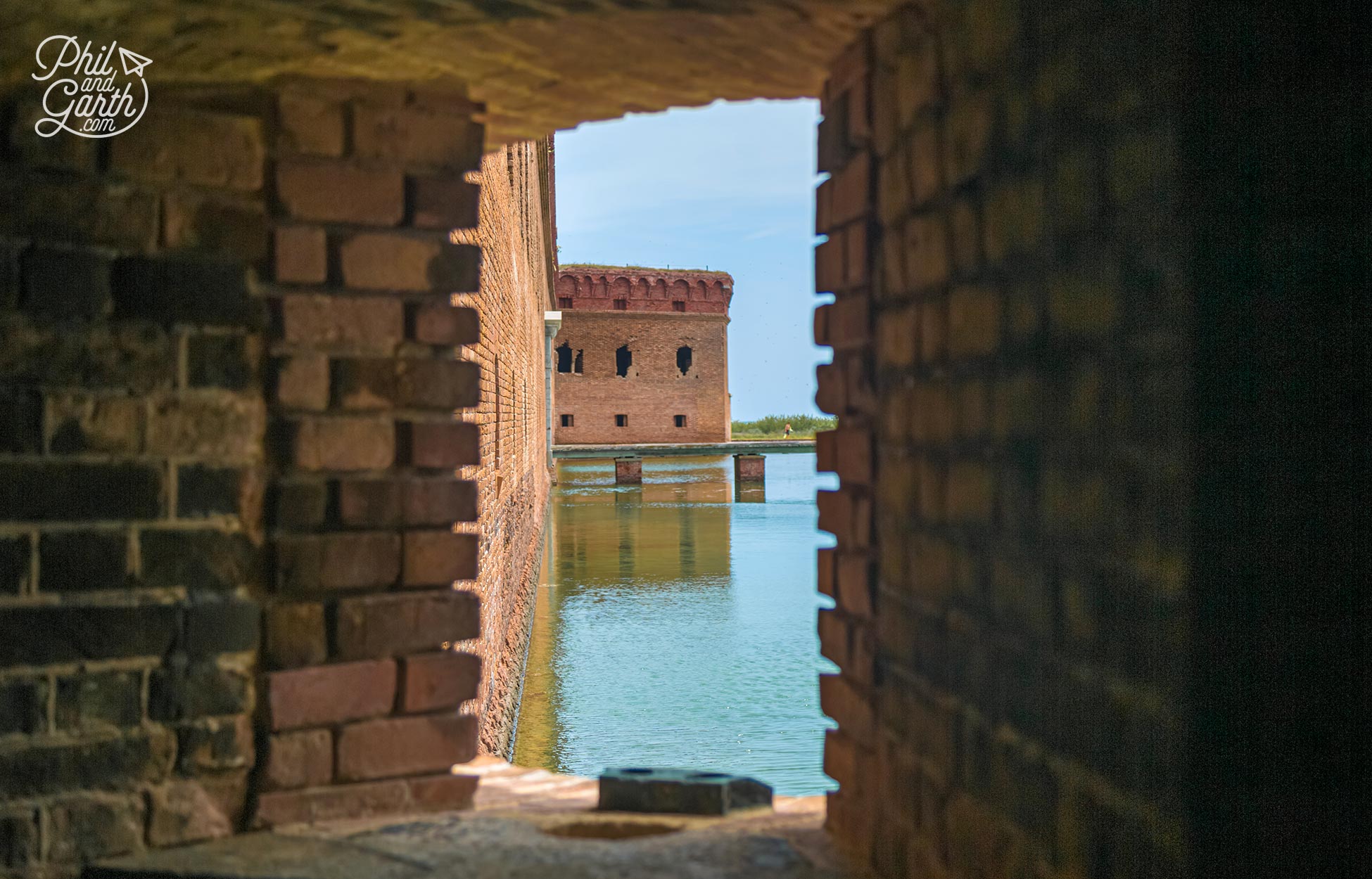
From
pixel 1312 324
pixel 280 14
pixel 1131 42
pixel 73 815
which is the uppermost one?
pixel 280 14

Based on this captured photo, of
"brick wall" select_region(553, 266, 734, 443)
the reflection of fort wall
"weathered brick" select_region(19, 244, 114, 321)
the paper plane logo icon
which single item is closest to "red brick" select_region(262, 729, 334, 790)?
"weathered brick" select_region(19, 244, 114, 321)

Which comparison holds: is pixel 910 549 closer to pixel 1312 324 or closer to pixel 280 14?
pixel 1312 324

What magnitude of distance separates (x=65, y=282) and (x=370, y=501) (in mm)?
826

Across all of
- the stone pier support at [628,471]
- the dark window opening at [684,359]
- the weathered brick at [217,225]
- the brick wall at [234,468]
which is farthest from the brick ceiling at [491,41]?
the dark window opening at [684,359]

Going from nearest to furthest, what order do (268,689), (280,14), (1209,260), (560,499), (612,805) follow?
(1209,260)
(280,14)
(268,689)
(612,805)
(560,499)

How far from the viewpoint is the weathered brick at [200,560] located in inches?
99.0

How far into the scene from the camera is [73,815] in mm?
2410

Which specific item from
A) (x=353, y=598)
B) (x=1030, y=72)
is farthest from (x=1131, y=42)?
(x=353, y=598)

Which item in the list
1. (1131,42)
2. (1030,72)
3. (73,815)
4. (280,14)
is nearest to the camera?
(1131,42)

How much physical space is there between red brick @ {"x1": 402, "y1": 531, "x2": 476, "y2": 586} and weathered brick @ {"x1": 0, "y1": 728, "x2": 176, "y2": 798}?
2.16 ft

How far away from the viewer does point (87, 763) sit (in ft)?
7.97

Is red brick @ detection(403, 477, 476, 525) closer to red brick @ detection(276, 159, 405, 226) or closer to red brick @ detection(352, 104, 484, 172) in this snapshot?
Answer: red brick @ detection(276, 159, 405, 226)

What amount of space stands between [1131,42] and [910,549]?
112 centimetres

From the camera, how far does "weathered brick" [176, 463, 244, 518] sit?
255 centimetres
